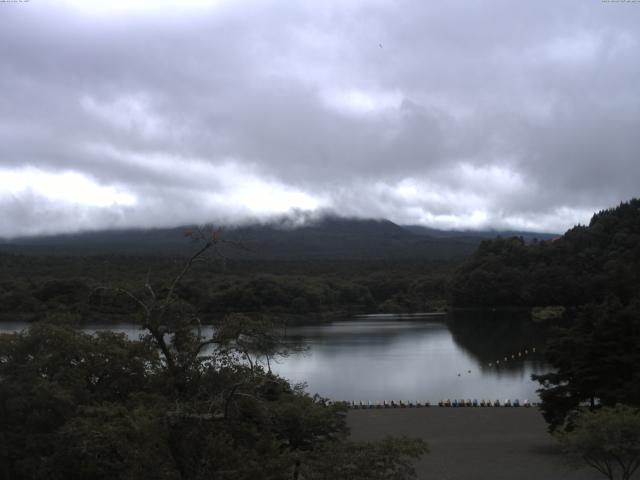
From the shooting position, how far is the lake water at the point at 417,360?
3194cm

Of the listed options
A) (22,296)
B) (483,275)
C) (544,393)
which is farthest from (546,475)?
(483,275)

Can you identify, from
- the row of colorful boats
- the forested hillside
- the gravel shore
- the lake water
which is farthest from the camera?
the forested hillside

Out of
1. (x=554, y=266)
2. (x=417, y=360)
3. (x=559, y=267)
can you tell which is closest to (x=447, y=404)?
(x=417, y=360)

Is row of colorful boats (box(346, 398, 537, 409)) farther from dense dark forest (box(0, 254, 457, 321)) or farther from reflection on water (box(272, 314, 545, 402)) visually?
dense dark forest (box(0, 254, 457, 321))

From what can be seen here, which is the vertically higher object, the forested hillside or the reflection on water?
the forested hillside

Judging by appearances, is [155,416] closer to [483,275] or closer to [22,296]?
[22,296]

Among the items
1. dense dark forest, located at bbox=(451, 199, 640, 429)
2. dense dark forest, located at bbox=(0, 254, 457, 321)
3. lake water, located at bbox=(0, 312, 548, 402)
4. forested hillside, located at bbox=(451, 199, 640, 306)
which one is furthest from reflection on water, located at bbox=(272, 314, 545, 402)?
forested hillside, located at bbox=(451, 199, 640, 306)

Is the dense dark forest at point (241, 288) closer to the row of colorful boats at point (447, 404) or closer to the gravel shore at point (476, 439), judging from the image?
the row of colorful boats at point (447, 404)

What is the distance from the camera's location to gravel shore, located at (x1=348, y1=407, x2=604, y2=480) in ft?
53.1

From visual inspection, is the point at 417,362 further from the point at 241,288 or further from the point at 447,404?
the point at 241,288

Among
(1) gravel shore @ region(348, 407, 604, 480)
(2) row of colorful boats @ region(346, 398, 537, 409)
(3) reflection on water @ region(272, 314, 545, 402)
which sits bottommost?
Result: (3) reflection on water @ region(272, 314, 545, 402)

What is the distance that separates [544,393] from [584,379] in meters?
1.11

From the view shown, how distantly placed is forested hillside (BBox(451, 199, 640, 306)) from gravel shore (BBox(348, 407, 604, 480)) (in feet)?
165

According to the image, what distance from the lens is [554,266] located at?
254 feet
